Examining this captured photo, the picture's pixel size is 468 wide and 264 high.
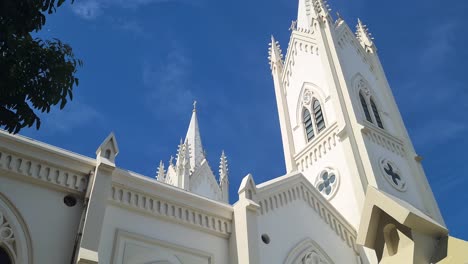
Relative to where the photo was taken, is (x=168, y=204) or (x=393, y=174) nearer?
(x=168, y=204)

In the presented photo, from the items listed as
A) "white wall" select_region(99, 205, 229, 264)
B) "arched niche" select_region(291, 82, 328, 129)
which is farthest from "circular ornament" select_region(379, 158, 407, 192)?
"white wall" select_region(99, 205, 229, 264)

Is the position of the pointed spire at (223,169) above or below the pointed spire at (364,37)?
below

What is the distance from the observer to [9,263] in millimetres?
9414

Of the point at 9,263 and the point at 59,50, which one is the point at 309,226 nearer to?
the point at 9,263

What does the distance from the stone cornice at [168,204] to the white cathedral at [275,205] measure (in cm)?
3

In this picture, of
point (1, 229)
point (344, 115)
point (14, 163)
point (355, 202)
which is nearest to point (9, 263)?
point (1, 229)

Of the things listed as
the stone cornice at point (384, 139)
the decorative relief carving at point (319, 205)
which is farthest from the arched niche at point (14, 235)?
the stone cornice at point (384, 139)

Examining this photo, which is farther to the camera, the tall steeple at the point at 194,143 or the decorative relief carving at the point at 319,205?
the tall steeple at the point at 194,143

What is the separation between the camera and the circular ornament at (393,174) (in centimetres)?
1892

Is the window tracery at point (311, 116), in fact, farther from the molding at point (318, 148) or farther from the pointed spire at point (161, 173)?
the pointed spire at point (161, 173)

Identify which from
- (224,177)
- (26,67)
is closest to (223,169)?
(224,177)

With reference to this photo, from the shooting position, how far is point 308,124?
23016mm

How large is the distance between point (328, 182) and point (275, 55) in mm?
10788

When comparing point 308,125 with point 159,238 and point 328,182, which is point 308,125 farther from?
point 159,238
